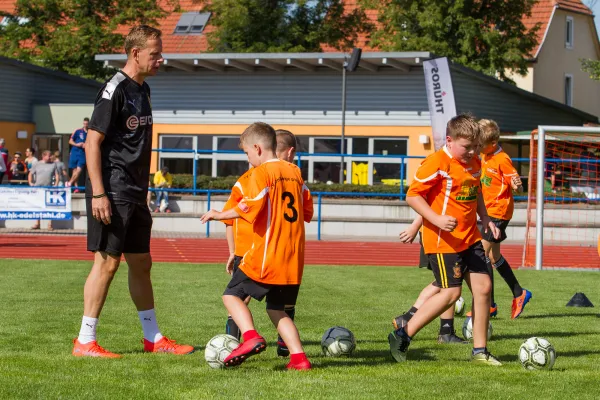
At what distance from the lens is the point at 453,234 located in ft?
22.8

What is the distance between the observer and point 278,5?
38938mm

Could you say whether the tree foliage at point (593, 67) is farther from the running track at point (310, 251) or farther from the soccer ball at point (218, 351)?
the soccer ball at point (218, 351)

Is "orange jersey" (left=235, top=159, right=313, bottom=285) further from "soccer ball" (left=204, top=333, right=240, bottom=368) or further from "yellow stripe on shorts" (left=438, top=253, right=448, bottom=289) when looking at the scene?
"yellow stripe on shorts" (left=438, top=253, right=448, bottom=289)

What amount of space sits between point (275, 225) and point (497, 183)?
13.4ft

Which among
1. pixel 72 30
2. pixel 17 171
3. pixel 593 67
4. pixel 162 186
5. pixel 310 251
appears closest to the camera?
pixel 310 251

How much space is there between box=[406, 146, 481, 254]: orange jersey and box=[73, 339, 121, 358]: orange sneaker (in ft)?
7.29

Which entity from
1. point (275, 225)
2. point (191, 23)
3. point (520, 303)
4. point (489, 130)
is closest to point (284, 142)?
point (275, 225)

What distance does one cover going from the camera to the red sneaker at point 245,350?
6.23 m

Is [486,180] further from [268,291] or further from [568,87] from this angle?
[568,87]

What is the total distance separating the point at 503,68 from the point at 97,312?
1405 inches

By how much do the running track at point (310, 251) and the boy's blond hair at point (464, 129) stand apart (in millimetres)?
10342

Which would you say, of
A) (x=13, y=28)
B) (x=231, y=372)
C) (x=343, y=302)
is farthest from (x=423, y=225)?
(x=13, y=28)

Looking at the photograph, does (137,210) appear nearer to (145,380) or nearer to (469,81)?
(145,380)

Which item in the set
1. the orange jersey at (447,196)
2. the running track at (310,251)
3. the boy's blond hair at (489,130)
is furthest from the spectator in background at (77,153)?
the orange jersey at (447,196)
